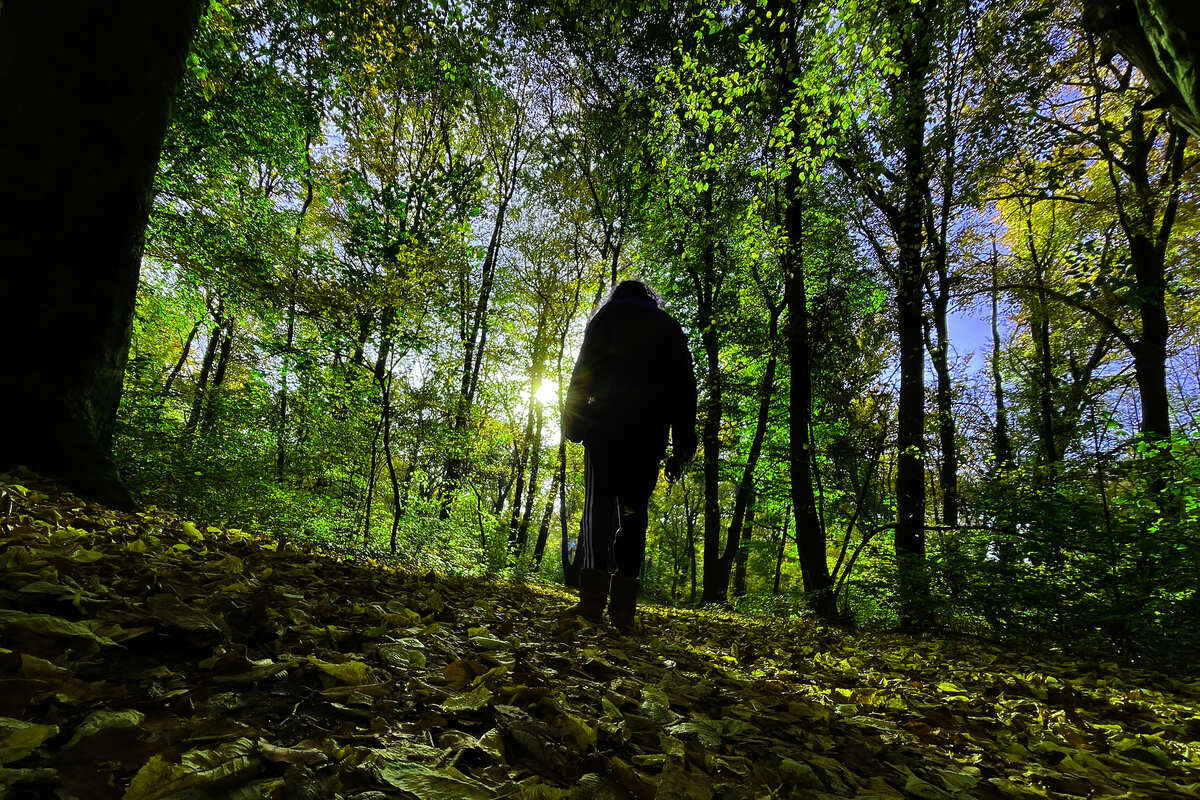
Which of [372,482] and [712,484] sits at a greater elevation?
[712,484]

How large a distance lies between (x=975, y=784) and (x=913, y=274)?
657cm

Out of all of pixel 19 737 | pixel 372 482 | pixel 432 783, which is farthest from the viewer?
pixel 372 482

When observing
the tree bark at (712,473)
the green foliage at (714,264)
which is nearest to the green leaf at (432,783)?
the green foliage at (714,264)

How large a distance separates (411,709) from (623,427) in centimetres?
205

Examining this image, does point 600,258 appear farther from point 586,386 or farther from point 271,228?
point 586,386

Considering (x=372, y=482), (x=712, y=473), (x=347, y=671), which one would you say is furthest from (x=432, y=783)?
(x=712, y=473)

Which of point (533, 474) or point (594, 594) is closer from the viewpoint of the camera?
point (594, 594)

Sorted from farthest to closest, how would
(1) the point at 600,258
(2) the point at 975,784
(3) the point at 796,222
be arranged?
1. (1) the point at 600,258
2. (3) the point at 796,222
3. (2) the point at 975,784

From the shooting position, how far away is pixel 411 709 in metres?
1.27

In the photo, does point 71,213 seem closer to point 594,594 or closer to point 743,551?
point 594,594

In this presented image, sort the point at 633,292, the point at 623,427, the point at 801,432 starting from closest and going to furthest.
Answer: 1. the point at 623,427
2. the point at 633,292
3. the point at 801,432

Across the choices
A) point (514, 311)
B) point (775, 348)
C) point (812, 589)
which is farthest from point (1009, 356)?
point (514, 311)

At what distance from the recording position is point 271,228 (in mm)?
8570

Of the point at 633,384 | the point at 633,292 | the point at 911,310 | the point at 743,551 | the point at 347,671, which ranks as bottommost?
the point at 743,551
